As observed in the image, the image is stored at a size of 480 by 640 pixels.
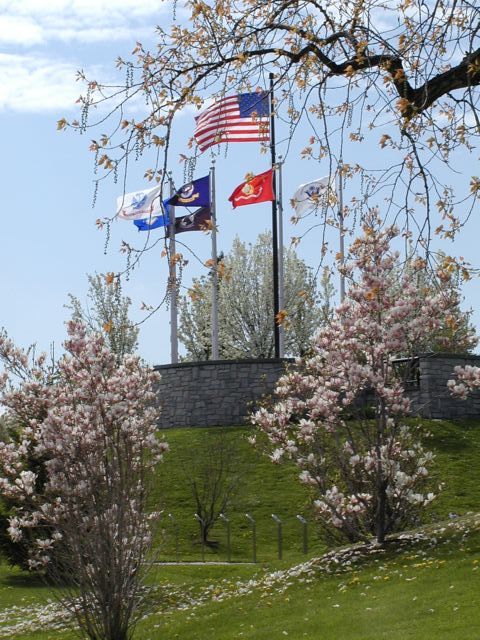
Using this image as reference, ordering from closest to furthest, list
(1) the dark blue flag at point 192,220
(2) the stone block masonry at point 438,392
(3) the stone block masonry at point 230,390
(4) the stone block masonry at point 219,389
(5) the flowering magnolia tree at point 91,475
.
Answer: (5) the flowering magnolia tree at point 91,475 < (2) the stone block masonry at point 438,392 < (3) the stone block masonry at point 230,390 < (4) the stone block masonry at point 219,389 < (1) the dark blue flag at point 192,220

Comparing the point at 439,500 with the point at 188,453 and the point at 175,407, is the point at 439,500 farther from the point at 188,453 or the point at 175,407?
the point at 175,407

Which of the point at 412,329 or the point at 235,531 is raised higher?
the point at 412,329

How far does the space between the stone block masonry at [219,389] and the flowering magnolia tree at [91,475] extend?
17829mm

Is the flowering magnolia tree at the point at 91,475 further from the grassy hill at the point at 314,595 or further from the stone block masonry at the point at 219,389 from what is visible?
the stone block masonry at the point at 219,389

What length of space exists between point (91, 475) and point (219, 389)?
21421 mm

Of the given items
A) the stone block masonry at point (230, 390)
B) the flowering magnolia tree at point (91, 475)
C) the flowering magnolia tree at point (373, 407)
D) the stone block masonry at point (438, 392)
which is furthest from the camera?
the stone block masonry at point (230, 390)

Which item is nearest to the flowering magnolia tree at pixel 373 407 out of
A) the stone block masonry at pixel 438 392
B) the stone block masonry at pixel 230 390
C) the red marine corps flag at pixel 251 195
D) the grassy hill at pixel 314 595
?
the grassy hill at pixel 314 595

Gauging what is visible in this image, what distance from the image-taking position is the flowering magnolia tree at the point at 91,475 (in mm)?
10547

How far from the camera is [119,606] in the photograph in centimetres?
1069

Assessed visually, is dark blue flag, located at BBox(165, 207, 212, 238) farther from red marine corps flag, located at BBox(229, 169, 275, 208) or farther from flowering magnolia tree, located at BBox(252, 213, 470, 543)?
flowering magnolia tree, located at BBox(252, 213, 470, 543)

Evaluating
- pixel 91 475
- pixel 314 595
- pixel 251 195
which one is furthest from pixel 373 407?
pixel 251 195

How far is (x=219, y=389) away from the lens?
32406 mm

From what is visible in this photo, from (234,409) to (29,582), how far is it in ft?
A: 42.1

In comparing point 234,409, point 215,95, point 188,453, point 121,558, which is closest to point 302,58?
point 215,95
